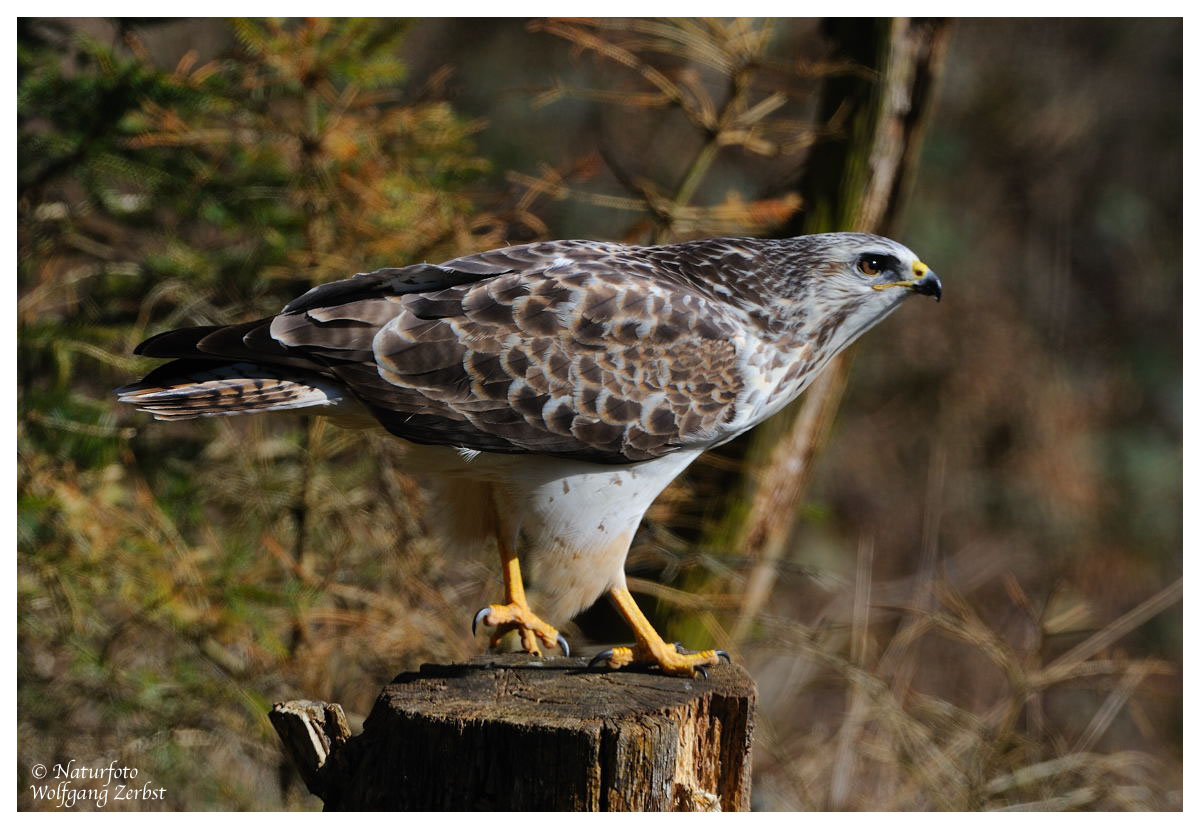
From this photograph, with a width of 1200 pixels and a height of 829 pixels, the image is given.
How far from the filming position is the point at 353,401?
3.66m

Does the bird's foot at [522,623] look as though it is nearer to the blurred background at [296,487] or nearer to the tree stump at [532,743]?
the tree stump at [532,743]

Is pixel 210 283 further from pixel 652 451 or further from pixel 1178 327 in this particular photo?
pixel 1178 327

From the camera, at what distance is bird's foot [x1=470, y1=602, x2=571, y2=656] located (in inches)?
155

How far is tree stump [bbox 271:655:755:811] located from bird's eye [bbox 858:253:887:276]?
1281mm

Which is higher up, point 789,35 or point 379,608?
point 789,35

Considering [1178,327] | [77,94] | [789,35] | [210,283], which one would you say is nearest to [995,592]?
[1178,327]

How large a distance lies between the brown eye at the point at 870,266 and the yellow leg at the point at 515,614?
1380 mm

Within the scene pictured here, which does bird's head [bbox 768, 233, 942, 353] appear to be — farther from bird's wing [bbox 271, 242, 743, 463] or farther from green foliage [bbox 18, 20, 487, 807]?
green foliage [bbox 18, 20, 487, 807]

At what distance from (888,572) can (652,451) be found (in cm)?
738

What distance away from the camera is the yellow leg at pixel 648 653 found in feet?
12.6

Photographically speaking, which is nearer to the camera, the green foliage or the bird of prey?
the bird of prey

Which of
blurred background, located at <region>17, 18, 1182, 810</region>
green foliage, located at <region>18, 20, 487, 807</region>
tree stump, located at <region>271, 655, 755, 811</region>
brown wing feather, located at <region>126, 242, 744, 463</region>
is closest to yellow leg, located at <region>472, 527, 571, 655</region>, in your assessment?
tree stump, located at <region>271, 655, 755, 811</region>

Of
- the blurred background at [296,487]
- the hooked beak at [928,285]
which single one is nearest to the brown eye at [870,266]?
the hooked beak at [928,285]

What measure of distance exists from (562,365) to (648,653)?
0.93 m
